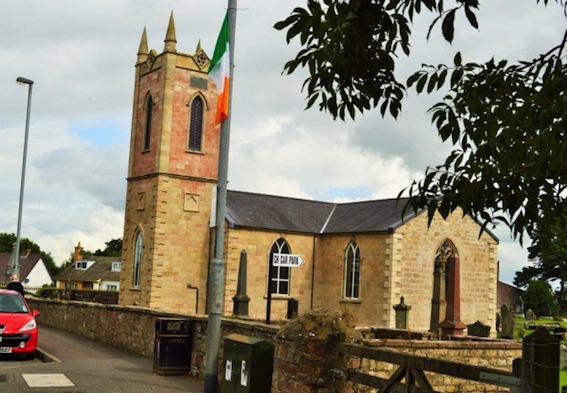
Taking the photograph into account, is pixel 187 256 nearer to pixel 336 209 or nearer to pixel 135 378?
pixel 336 209

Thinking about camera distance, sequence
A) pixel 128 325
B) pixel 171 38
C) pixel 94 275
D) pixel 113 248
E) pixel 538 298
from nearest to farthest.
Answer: pixel 128 325 → pixel 171 38 → pixel 538 298 → pixel 94 275 → pixel 113 248

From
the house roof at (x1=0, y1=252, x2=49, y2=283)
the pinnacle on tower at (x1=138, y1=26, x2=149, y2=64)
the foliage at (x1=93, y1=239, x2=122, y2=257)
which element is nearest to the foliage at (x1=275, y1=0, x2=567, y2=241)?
the pinnacle on tower at (x1=138, y1=26, x2=149, y2=64)

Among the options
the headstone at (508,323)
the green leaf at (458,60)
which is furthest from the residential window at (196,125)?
the green leaf at (458,60)

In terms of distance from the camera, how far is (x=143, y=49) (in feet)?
135

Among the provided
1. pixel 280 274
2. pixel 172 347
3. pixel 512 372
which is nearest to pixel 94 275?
pixel 280 274

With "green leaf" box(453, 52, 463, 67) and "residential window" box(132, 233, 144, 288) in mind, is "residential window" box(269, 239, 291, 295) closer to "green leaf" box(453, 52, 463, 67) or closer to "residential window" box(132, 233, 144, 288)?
"residential window" box(132, 233, 144, 288)

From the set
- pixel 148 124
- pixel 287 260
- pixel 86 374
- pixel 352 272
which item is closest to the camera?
pixel 86 374

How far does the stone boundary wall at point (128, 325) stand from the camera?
13.3 meters

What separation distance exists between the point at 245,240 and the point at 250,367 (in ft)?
86.4

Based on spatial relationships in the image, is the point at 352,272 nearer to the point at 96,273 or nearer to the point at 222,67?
the point at 222,67

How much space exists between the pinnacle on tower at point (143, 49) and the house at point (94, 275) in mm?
50366

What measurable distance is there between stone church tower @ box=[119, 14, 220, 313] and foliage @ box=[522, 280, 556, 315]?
38.3 metres

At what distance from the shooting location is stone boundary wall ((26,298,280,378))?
522 inches

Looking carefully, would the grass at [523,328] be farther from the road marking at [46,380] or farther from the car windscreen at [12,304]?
the car windscreen at [12,304]
